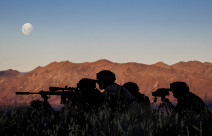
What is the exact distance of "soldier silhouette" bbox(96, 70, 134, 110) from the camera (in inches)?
222

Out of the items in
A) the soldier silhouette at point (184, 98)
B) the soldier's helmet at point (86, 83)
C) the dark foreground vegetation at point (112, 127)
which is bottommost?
the dark foreground vegetation at point (112, 127)

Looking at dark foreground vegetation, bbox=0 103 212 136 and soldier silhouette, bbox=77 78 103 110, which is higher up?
soldier silhouette, bbox=77 78 103 110

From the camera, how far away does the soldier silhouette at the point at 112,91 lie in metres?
5.64

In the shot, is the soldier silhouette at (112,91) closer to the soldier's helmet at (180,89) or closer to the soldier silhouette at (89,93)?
the soldier silhouette at (89,93)

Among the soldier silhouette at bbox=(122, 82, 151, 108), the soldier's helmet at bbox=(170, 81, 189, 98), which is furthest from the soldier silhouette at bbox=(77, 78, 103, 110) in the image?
the soldier silhouette at bbox=(122, 82, 151, 108)

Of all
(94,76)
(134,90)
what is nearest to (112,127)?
(134,90)

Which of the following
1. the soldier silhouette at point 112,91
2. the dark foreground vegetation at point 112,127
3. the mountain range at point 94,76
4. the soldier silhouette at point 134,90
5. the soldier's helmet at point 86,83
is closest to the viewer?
the dark foreground vegetation at point 112,127

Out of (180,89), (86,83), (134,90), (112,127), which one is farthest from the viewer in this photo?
(134,90)

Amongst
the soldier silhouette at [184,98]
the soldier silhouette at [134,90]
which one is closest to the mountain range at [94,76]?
the soldier silhouette at [134,90]

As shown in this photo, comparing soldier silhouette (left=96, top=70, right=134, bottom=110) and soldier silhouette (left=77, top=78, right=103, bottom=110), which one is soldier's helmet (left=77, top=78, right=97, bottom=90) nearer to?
soldier silhouette (left=77, top=78, right=103, bottom=110)

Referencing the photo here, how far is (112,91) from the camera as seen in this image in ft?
18.5

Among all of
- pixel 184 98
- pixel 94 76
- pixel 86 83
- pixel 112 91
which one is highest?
pixel 94 76

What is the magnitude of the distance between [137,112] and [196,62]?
15380 centimetres

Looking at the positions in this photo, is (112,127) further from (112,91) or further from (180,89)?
(180,89)
